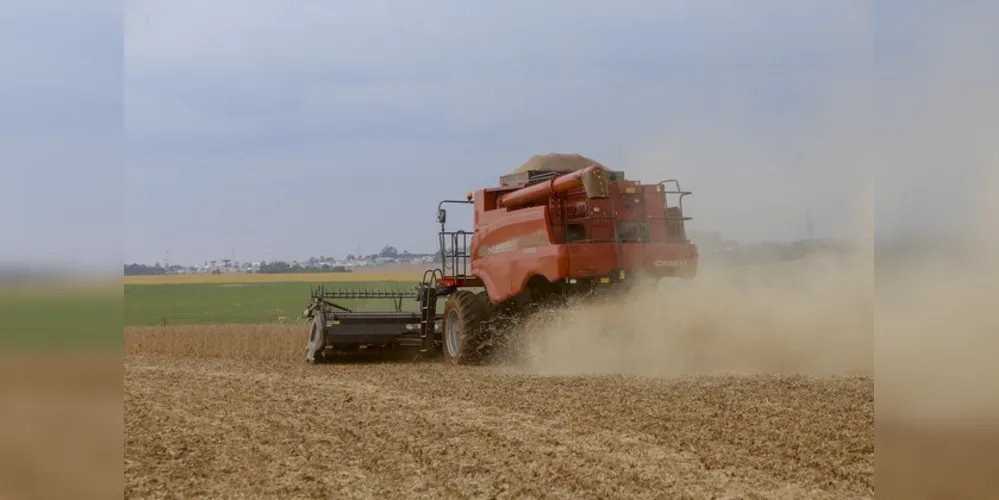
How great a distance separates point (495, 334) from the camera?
47.7 ft

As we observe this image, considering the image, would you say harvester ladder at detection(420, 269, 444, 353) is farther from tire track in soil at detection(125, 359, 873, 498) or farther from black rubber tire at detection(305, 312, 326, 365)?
tire track in soil at detection(125, 359, 873, 498)

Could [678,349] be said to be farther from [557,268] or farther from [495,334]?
[495,334]

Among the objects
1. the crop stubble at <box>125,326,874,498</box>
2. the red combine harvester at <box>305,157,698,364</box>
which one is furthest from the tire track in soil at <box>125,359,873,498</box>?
the red combine harvester at <box>305,157,698,364</box>

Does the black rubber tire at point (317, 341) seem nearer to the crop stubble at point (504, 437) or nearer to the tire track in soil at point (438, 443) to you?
the crop stubble at point (504, 437)

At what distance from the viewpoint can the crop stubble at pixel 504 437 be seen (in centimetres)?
621

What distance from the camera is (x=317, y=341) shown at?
16047mm

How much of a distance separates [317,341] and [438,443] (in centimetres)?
894

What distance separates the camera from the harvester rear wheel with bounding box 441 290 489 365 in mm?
14562

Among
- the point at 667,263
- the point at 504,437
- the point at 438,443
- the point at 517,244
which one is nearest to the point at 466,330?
the point at 517,244

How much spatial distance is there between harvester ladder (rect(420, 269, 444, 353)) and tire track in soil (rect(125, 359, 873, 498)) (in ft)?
14.4

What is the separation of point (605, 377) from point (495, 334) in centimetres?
329

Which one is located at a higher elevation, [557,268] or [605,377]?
[557,268]

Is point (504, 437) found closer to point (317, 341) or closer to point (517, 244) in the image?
point (517, 244)

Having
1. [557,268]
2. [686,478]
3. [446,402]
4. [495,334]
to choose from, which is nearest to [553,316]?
[557,268]
